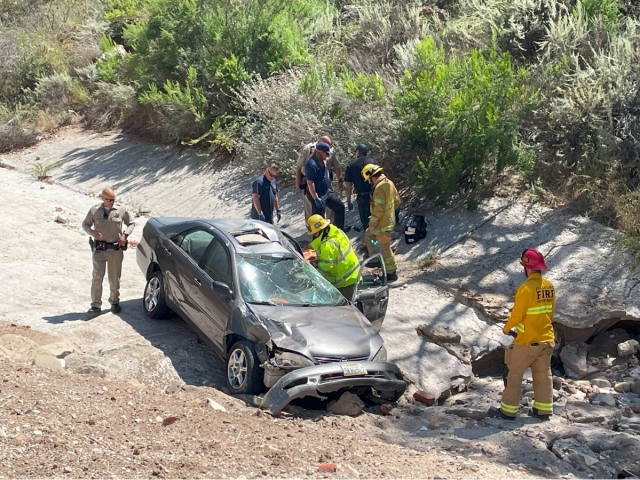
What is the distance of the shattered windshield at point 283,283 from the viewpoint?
9078 millimetres

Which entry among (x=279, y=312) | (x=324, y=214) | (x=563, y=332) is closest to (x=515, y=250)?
(x=563, y=332)

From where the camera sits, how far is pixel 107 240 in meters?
10.5

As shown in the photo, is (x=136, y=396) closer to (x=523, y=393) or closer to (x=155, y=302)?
(x=155, y=302)

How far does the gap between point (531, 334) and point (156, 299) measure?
15.4ft

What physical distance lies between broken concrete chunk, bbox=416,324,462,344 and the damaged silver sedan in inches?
26.9

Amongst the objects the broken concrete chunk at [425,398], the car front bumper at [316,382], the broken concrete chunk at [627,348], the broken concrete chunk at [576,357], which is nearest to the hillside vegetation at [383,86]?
the broken concrete chunk at [627,348]

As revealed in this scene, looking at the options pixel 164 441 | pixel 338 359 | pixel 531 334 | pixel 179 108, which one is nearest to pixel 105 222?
pixel 338 359

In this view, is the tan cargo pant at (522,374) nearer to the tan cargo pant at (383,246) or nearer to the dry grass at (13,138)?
the tan cargo pant at (383,246)

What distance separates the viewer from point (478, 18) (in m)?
18.3

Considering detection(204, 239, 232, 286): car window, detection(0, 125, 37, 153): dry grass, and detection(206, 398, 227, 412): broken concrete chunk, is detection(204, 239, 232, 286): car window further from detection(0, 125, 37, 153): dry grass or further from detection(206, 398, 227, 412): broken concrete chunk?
detection(0, 125, 37, 153): dry grass

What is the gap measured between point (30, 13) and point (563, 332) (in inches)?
968

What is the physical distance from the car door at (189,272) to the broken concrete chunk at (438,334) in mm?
3080

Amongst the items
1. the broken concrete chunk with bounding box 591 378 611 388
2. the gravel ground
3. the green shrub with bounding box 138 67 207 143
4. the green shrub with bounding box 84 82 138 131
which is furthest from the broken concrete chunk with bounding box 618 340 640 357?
the green shrub with bounding box 84 82 138 131

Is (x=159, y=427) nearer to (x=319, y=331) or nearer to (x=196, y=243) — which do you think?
(x=319, y=331)
